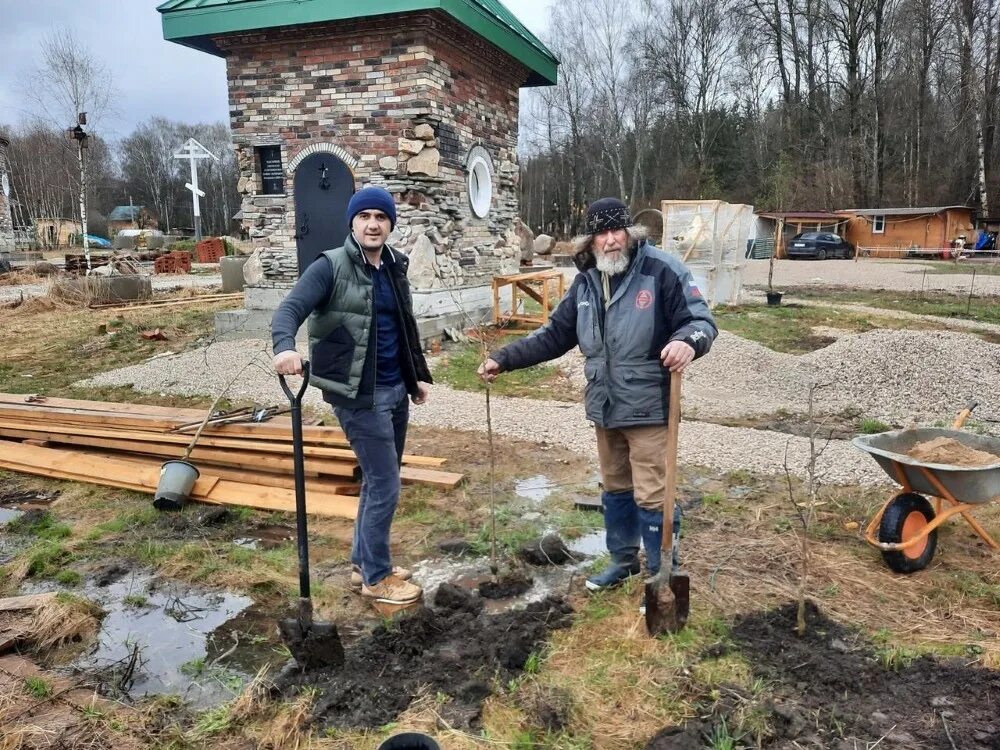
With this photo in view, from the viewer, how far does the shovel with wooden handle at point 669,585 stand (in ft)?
10.8

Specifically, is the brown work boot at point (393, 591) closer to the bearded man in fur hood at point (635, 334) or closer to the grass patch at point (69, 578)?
the bearded man in fur hood at point (635, 334)

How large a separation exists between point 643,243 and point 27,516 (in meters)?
4.93

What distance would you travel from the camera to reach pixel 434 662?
3.28 metres

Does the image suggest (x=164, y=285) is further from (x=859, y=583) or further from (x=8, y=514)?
(x=859, y=583)


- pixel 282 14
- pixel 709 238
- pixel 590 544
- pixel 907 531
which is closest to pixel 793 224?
pixel 709 238

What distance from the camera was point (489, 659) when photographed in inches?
129

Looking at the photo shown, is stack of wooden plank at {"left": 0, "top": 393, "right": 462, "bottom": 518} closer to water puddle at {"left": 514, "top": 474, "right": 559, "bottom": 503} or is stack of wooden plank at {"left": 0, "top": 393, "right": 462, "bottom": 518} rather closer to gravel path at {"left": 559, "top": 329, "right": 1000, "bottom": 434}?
water puddle at {"left": 514, "top": 474, "right": 559, "bottom": 503}

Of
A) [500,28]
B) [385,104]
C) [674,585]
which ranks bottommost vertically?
[674,585]

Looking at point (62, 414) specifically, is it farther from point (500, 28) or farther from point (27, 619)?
point (500, 28)

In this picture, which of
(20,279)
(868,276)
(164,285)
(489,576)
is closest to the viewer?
(489,576)

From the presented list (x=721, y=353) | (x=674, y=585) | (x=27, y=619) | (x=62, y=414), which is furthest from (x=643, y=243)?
(x=721, y=353)

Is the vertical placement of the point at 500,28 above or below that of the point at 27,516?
above

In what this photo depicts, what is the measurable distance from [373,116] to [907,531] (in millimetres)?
9395

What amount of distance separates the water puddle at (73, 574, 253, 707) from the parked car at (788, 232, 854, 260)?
36.4 metres
